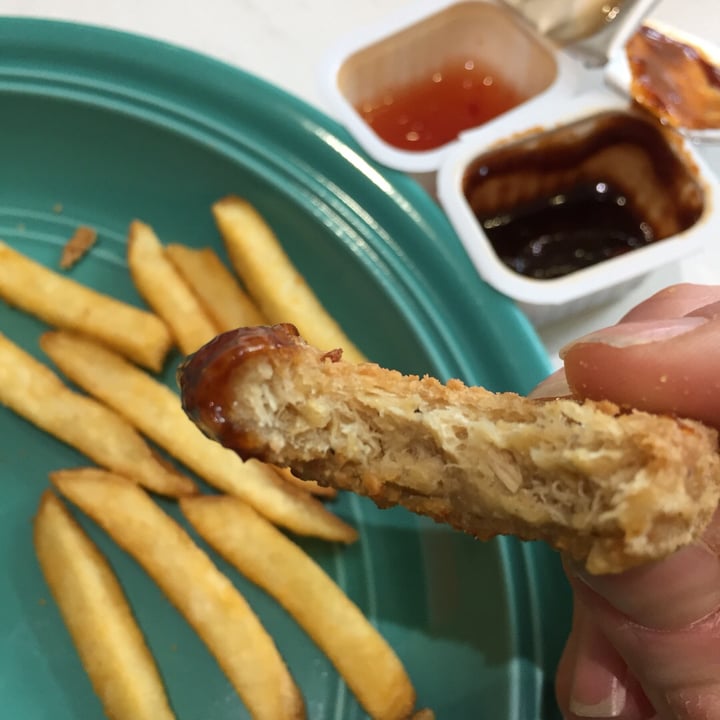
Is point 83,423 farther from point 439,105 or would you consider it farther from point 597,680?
point 439,105

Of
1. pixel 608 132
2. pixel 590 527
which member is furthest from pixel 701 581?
pixel 608 132

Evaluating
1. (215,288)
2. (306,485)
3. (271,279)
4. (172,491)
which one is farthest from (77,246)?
(306,485)

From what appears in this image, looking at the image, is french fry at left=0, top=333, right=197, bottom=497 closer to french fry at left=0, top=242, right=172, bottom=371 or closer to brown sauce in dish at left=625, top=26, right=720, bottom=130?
french fry at left=0, top=242, right=172, bottom=371

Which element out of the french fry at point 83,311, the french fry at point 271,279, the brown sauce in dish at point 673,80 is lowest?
the french fry at point 83,311

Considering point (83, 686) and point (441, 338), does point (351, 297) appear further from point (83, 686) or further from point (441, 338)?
point (83, 686)

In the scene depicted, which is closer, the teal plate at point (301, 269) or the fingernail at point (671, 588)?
the fingernail at point (671, 588)

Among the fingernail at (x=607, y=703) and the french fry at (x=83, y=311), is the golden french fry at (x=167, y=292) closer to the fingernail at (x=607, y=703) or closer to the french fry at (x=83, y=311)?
the french fry at (x=83, y=311)

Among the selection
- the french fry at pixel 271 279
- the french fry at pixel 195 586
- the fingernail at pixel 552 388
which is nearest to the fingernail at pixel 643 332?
the fingernail at pixel 552 388

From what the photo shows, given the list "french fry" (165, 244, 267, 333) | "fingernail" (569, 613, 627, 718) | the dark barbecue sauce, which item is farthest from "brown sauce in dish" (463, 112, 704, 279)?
"fingernail" (569, 613, 627, 718)
